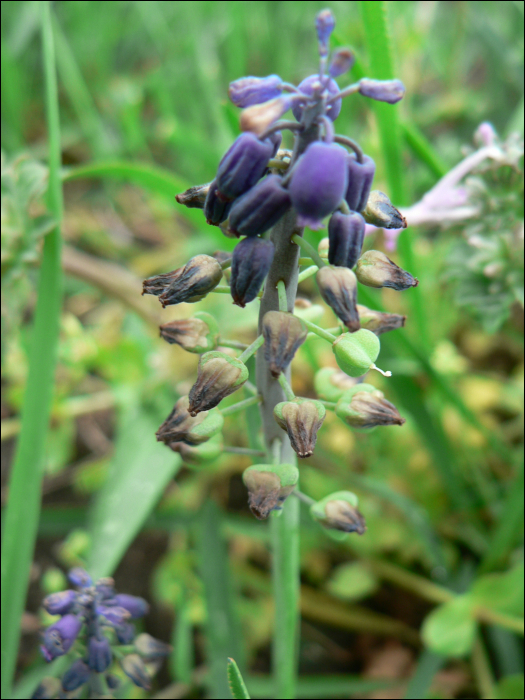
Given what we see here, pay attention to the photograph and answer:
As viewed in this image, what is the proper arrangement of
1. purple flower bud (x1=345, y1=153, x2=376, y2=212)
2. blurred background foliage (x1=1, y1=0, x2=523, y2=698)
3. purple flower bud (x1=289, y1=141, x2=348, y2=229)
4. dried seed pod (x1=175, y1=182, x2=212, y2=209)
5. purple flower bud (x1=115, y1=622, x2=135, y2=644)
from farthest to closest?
1. blurred background foliage (x1=1, y1=0, x2=523, y2=698)
2. purple flower bud (x1=115, y1=622, x2=135, y2=644)
3. dried seed pod (x1=175, y1=182, x2=212, y2=209)
4. purple flower bud (x1=345, y1=153, x2=376, y2=212)
5. purple flower bud (x1=289, y1=141, x2=348, y2=229)

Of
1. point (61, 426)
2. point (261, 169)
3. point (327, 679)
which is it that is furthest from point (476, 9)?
point (327, 679)

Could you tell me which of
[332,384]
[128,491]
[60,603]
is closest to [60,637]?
[60,603]

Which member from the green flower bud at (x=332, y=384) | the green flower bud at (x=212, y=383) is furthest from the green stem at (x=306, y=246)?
the green flower bud at (x=332, y=384)

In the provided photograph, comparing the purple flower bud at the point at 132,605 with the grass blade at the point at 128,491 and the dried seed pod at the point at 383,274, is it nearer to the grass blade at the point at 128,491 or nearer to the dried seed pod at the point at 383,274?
the grass blade at the point at 128,491

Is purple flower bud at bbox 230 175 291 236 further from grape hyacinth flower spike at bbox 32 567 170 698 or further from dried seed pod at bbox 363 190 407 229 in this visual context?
grape hyacinth flower spike at bbox 32 567 170 698

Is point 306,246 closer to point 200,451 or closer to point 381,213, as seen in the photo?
point 381,213

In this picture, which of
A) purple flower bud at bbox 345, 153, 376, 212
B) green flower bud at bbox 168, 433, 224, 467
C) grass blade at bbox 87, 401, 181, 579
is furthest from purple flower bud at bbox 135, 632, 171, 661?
purple flower bud at bbox 345, 153, 376, 212

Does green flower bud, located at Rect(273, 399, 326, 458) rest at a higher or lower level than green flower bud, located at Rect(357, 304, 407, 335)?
lower
